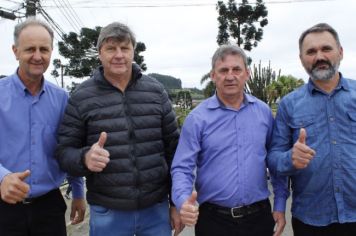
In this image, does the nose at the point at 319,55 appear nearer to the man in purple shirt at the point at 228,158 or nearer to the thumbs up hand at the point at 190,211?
the man in purple shirt at the point at 228,158

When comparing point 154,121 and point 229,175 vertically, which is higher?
point 154,121

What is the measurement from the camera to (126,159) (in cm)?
307

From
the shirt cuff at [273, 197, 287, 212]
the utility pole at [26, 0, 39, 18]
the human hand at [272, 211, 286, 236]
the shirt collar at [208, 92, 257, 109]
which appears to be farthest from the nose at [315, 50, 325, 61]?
the utility pole at [26, 0, 39, 18]

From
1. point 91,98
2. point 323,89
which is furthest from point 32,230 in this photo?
point 323,89

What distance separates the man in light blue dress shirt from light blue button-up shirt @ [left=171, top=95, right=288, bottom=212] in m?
0.97

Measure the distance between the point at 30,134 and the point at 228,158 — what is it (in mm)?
1465

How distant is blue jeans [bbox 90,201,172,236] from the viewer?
3117mm

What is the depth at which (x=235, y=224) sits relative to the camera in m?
3.06

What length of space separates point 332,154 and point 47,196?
2115 millimetres

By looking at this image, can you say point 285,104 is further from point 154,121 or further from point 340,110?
point 154,121

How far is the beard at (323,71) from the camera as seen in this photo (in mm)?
3023

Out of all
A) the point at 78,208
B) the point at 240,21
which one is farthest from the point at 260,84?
the point at 78,208

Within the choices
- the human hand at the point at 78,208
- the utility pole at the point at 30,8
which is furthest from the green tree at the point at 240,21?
the human hand at the point at 78,208

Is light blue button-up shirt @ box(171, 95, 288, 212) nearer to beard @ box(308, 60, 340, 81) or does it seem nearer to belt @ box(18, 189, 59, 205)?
beard @ box(308, 60, 340, 81)
